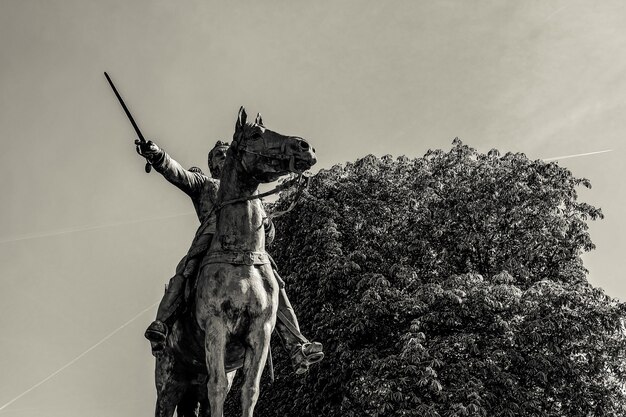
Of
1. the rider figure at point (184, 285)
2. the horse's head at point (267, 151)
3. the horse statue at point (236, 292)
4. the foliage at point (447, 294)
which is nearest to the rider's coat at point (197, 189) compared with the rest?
the rider figure at point (184, 285)

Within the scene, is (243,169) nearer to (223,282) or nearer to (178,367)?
(223,282)

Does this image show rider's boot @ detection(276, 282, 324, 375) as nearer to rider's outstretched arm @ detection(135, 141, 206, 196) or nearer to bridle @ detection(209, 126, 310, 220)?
bridle @ detection(209, 126, 310, 220)

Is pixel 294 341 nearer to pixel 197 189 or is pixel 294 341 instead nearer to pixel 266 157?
pixel 266 157

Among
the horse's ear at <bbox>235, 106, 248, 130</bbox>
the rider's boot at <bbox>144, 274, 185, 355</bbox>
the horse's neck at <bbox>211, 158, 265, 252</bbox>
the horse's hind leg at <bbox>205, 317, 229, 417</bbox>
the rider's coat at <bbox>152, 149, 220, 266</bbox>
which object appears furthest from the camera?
the rider's coat at <bbox>152, 149, 220, 266</bbox>

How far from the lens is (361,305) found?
70.9ft

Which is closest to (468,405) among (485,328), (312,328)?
(485,328)

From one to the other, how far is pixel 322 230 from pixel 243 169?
16865 mm

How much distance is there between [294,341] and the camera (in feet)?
23.9

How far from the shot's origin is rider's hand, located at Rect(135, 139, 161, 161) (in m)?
7.37

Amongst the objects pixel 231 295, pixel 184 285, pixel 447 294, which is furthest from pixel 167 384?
pixel 447 294

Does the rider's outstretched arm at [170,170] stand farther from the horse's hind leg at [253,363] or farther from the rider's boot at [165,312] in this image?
the horse's hind leg at [253,363]

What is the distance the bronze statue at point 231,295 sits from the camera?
6.72 meters

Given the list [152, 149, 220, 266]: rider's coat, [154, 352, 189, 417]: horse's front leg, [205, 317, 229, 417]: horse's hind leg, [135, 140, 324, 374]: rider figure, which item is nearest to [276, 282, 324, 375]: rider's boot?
[135, 140, 324, 374]: rider figure

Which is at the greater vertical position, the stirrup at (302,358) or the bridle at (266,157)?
the bridle at (266,157)
